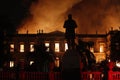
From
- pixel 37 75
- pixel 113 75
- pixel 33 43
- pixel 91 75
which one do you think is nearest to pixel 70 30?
pixel 91 75

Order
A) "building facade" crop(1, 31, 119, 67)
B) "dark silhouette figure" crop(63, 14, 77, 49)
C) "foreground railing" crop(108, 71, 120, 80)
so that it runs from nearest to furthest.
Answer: "foreground railing" crop(108, 71, 120, 80), "dark silhouette figure" crop(63, 14, 77, 49), "building facade" crop(1, 31, 119, 67)

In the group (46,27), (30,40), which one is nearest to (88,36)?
(30,40)

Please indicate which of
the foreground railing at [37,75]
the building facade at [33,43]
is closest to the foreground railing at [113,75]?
the foreground railing at [37,75]

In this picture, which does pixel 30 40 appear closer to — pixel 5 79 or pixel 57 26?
pixel 57 26

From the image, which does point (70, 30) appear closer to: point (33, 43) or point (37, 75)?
point (37, 75)

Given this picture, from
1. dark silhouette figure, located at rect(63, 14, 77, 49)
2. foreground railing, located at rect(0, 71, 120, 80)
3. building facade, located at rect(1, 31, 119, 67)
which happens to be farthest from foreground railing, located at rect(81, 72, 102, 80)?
building facade, located at rect(1, 31, 119, 67)

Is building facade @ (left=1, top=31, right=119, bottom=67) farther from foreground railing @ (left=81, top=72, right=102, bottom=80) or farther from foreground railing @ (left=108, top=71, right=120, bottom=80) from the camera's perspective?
foreground railing @ (left=108, top=71, right=120, bottom=80)

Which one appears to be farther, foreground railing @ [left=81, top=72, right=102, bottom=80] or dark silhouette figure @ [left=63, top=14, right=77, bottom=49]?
dark silhouette figure @ [left=63, top=14, right=77, bottom=49]

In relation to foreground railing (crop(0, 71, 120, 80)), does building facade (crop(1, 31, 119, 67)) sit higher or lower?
higher

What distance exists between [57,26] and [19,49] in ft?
53.4

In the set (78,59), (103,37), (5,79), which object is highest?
(103,37)

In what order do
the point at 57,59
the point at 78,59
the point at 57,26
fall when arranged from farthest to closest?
1. the point at 57,26
2. the point at 57,59
3. the point at 78,59

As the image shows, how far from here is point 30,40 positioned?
5569cm

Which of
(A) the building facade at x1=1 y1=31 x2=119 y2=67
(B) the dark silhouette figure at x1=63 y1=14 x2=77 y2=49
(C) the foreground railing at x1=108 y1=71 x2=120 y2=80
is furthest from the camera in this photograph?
(A) the building facade at x1=1 y1=31 x2=119 y2=67
